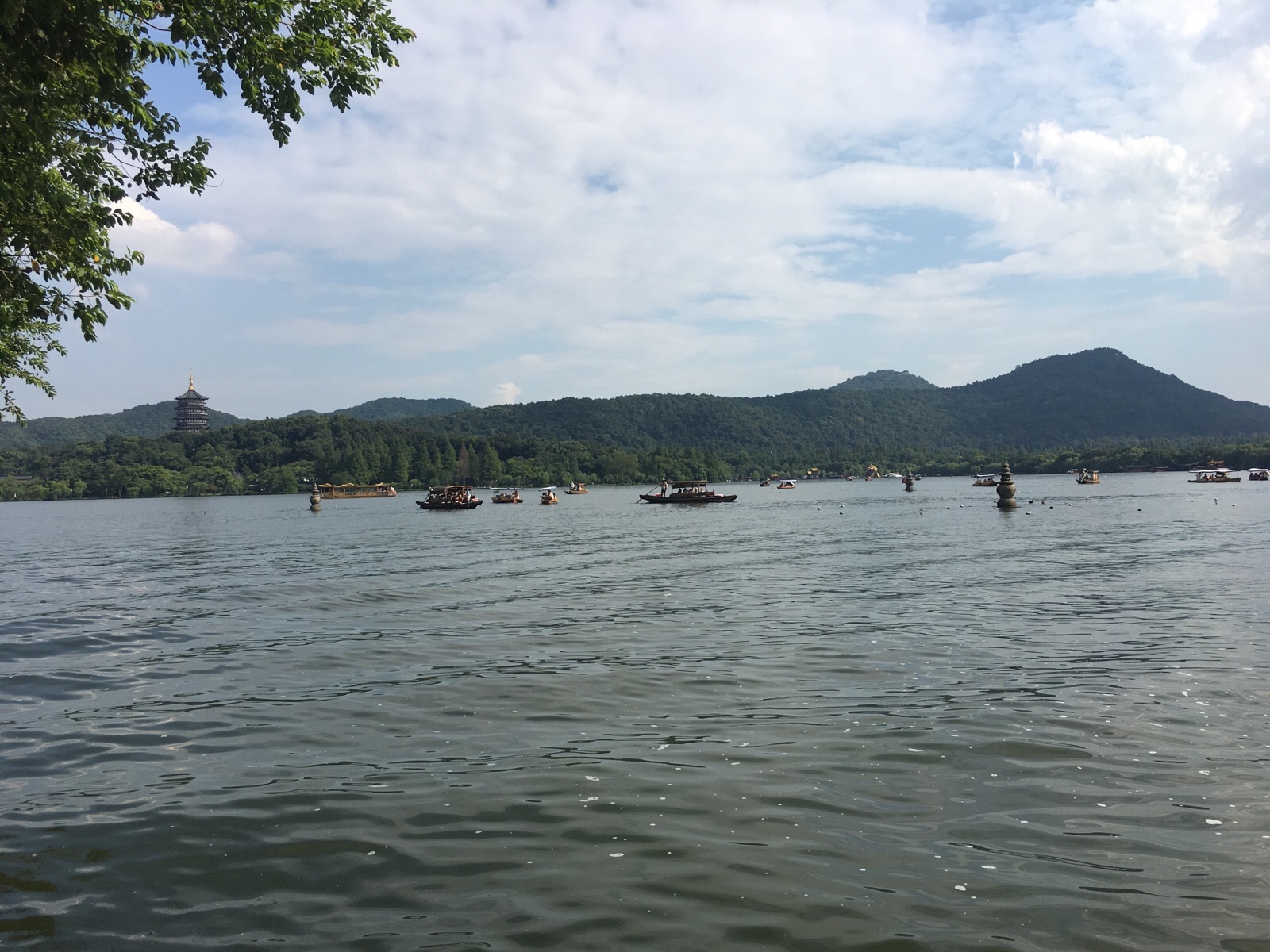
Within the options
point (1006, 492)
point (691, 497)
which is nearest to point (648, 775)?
point (1006, 492)

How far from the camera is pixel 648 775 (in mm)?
10016

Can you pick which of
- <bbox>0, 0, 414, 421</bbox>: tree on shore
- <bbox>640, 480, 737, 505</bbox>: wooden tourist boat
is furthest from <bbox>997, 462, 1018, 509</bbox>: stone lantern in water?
<bbox>0, 0, 414, 421</bbox>: tree on shore

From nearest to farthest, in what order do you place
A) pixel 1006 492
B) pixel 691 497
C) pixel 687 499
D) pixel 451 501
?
pixel 1006 492 → pixel 451 501 → pixel 691 497 → pixel 687 499

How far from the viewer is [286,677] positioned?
53.1ft

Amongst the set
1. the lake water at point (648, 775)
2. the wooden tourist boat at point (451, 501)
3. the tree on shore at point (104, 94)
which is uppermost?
the tree on shore at point (104, 94)

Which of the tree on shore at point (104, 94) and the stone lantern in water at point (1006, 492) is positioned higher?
the tree on shore at point (104, 94)

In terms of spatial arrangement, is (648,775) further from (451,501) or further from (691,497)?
(691,497)

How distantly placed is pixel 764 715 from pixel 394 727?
225 inches

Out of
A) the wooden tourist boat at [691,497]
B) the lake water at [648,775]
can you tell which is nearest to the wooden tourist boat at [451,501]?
the wooden tourist boat at [691,497]

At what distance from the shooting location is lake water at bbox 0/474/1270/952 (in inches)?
264

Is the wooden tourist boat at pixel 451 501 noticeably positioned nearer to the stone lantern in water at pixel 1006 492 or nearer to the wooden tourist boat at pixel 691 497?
the wooden tourist boat at pixel 691 497

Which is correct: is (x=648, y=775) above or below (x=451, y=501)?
below

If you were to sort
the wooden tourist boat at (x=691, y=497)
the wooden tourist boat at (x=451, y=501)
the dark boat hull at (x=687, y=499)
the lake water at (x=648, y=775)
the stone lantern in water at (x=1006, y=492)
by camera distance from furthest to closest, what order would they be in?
the wooden tourist boat at (x=691, y=497), the dark boat hull at (x=687, y=499), the wooden tourist boat at (x=451, y=501), the stone lantern in water at (x=1006, y=492), the lake water at (x=648, y=775)

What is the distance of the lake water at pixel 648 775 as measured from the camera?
671cm
